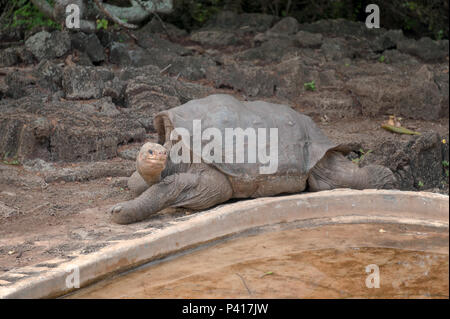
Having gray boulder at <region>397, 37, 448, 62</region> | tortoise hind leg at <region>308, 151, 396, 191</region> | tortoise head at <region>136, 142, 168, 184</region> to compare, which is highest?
gray boulder at <region>397, 37, 448, 62</region>

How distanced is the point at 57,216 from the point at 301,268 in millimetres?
1772

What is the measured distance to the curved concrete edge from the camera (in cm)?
324

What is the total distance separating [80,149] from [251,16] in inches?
217

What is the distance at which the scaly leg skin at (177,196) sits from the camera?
4145 millimetres

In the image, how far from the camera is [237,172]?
4.47 metres

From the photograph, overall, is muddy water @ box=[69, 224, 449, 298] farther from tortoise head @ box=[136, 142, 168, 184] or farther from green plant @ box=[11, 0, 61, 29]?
green plant @ box=[11, 0, 61, 29]

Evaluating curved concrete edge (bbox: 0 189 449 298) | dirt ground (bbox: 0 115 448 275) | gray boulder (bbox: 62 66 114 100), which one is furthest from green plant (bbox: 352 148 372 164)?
gray boulder (bbox: 62 66 114 100)

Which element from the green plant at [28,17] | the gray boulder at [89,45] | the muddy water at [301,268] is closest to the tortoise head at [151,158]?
the muddy water at [301,268]

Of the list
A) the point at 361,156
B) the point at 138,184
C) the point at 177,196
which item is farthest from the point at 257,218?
the point at 361,156

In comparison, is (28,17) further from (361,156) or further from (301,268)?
(301,268)

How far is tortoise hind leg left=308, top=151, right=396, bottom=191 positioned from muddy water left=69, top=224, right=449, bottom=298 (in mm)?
747

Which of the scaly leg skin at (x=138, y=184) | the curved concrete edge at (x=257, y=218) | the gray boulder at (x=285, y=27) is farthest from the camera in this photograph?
the gray boulder at (x=285, y=27)

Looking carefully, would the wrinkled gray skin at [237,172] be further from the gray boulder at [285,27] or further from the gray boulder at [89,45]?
the gray boulder at [285,27]

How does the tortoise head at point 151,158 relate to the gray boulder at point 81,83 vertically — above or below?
below
